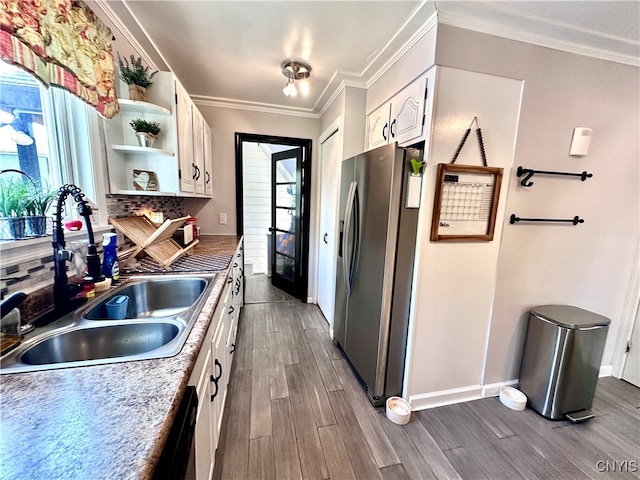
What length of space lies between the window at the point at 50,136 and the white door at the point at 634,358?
389 centimetres

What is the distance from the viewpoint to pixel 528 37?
1.56 metres

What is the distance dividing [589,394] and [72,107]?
11.6 feet

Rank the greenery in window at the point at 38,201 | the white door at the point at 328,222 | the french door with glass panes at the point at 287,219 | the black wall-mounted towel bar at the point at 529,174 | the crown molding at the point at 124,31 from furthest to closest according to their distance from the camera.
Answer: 1. the french door with glass panes at the point at 287,219
2. the white door at the point at 328,222
3. the black wall-mounted towel bar at the point at 529,174
4. the crown molding at the point at 124,31
5. the greenery in window at the point at 38,201

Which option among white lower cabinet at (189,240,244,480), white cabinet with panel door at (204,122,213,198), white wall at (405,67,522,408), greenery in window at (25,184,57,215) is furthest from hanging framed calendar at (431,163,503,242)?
white cabinet with panel door at (204,122,213,198)

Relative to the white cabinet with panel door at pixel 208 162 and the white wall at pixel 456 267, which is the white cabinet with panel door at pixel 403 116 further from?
the white cabinet with panel door at pixel 208 162

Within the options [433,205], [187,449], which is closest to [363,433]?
[187,449]

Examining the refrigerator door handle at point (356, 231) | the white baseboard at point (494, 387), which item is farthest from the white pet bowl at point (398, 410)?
the refrigerator door handle at point (356, 231)

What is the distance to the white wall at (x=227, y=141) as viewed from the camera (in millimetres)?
3078

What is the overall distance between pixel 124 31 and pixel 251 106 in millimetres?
1517

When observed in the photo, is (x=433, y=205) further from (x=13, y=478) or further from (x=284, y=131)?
(x=284, y=131)

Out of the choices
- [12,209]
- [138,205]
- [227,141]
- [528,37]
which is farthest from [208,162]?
[528,37]

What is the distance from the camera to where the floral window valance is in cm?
84

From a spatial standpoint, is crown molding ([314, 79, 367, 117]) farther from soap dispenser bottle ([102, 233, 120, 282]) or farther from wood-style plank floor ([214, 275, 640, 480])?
wood-style plank floor ([214, 275, 640, 480])

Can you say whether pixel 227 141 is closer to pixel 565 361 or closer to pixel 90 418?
pixel 90 418
